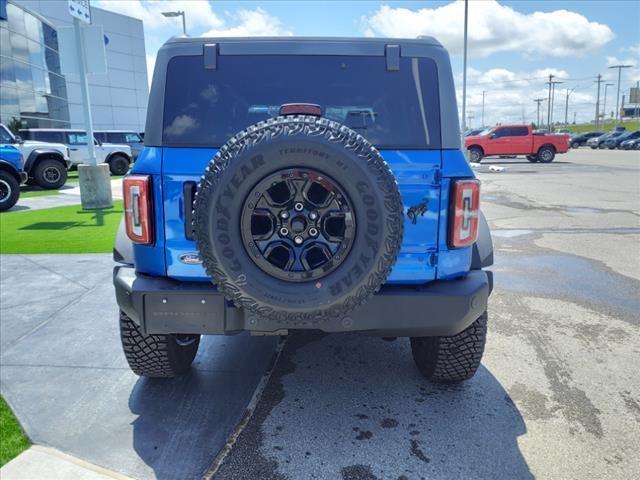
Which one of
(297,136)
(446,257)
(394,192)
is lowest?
(446,257)

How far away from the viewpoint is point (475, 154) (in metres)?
27.0

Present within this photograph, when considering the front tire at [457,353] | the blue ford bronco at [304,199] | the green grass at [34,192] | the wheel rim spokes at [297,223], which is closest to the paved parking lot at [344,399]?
the front tire at [457,353]

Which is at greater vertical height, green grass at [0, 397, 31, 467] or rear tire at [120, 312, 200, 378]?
rear tire at [120, 312, 200, 378]

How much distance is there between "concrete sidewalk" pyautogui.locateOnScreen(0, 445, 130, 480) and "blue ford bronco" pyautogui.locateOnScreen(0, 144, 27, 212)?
386 inches

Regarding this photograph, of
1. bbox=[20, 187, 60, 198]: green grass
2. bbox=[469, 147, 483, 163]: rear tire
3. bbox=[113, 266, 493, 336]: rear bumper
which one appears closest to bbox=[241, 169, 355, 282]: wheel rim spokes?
bbox=[113, 266, 493, 336]: rear bumper

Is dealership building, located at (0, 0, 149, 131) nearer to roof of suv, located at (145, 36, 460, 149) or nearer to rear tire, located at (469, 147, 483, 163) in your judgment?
rear tire, located at (469, 147, 483, 163)

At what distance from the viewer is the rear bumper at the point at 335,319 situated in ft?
7.81

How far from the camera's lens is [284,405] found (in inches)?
117

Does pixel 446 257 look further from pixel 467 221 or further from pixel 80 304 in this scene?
pixel 80 304

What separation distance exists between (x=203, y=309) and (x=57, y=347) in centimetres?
204

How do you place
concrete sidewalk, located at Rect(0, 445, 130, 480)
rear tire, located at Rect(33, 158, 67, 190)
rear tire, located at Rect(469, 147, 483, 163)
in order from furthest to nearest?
rear tire, located at Rect(469, 147, 483, 163)
rear tire, located at Rect(33, 158, 67, 190)
concrete sidewalk, located at Rect(0, 445, 130, 480)

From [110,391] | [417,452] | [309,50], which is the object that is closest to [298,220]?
[309,50]

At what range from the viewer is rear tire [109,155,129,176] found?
802 inches

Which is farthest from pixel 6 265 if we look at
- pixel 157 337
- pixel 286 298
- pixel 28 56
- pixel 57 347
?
pixel 28 56
